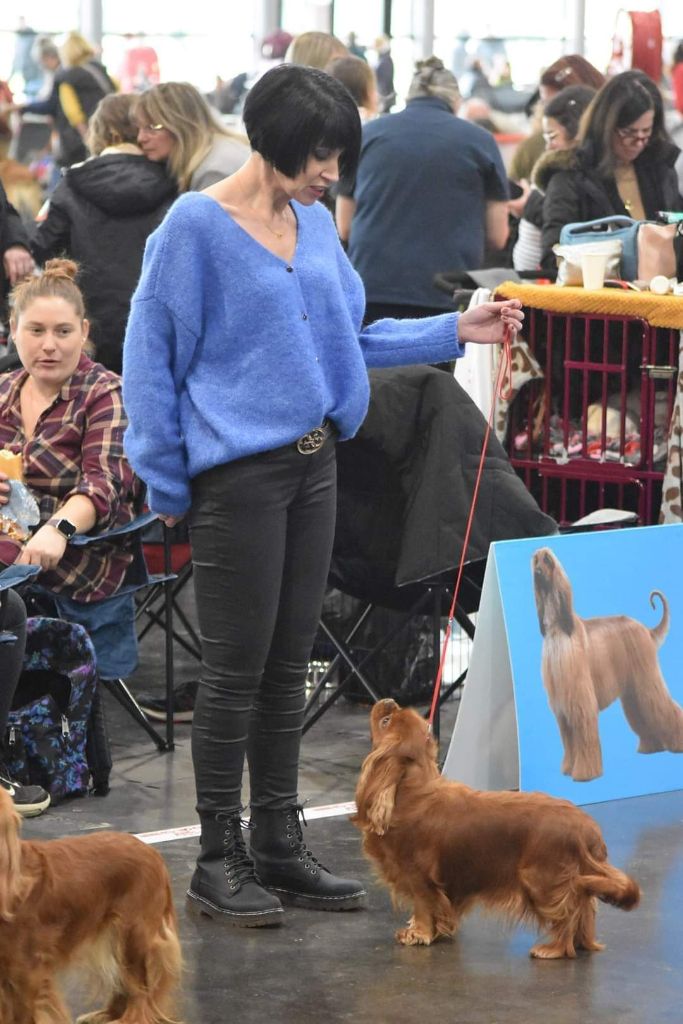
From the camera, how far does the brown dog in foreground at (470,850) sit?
10.6 ft

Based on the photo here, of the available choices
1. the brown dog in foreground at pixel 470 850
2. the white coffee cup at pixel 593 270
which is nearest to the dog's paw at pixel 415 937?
the brown dog in foreground at pixel 470 850

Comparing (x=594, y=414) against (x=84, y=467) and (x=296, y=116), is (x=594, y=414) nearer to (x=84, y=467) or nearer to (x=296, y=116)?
(x=84, y=467)

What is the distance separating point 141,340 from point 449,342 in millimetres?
643

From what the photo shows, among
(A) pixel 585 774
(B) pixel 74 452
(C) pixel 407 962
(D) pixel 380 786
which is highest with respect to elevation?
(B) pixel 74 452

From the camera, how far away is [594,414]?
503 cm

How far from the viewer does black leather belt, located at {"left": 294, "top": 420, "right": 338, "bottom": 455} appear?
328 centimetres

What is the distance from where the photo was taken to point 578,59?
7672 millimetres

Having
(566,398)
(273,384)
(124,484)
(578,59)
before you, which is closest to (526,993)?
(273,384)

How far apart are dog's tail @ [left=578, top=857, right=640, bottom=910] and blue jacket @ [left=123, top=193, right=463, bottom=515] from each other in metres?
0.97

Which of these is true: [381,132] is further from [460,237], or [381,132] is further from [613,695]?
[613,695]

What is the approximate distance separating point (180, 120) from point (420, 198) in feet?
2.90

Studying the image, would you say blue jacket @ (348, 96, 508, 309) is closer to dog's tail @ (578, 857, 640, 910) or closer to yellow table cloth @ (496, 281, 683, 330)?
yellow table cloth @ (496, 281, 683, 330)

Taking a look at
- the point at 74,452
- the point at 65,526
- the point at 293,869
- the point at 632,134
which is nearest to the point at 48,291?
the point at 74,452

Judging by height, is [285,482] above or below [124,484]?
above
